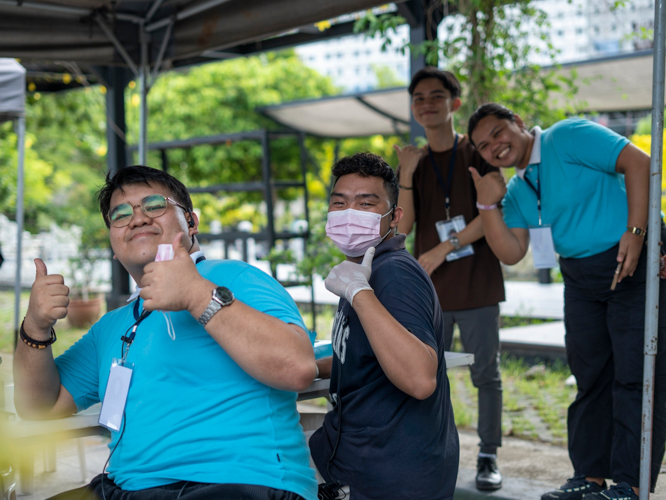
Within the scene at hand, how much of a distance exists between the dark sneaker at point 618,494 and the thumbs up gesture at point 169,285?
194cm

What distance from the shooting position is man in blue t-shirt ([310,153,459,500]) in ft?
5.21

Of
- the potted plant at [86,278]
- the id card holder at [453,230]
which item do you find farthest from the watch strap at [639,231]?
the potted plant at [86,278]

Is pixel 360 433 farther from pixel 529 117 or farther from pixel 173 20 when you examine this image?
pixel 529 117

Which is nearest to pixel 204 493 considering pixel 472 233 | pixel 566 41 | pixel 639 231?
pixel 639 231

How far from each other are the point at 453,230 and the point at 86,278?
810cm

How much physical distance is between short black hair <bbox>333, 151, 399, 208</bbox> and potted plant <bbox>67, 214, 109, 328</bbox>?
6828 millimetres

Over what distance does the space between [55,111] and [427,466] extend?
47.7 feet

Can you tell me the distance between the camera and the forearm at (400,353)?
1555mm

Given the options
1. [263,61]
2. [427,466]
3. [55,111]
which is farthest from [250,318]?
[263,61]

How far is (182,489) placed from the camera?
5.03ft

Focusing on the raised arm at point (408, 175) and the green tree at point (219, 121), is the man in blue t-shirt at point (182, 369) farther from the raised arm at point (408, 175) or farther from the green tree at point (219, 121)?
the green tree at point (219, 121)

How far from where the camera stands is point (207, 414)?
1.57 metres

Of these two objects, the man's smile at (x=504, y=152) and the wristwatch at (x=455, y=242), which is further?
the wristwatch at (x=455, y=242)

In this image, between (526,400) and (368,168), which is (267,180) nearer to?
(526,400)
